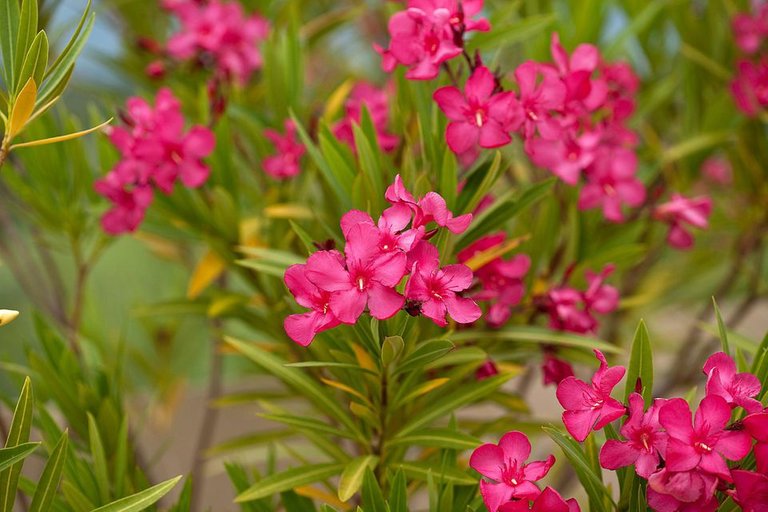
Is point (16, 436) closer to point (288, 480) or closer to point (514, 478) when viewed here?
point (288, 480)

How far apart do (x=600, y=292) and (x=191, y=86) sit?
73cm

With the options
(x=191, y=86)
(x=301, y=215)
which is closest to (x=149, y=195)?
(x=301, y=215)

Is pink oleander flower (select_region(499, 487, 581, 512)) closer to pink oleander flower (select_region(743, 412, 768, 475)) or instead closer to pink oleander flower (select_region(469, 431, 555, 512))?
pink oleander flower (select_region(469, 431, 555, 512))

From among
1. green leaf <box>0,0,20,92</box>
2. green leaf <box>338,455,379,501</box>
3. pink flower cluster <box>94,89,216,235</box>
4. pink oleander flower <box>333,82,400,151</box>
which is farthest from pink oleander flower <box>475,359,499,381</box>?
green leaf <box>0,0,20,92</box>

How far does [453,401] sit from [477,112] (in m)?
0.25

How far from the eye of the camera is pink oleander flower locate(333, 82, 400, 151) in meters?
0.87

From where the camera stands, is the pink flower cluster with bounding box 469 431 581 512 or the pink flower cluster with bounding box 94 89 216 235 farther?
the pink flower cluster with bounding box 94 89 216 235

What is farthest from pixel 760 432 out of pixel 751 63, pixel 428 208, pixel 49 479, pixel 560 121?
pixel 751 63

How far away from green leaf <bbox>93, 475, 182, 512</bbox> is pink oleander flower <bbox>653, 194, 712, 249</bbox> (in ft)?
2.07

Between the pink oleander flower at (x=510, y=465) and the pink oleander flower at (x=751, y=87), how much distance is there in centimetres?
69

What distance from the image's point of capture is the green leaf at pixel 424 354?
0.57 m

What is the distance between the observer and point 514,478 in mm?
535

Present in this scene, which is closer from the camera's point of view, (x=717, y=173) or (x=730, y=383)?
(x=730, y=383)

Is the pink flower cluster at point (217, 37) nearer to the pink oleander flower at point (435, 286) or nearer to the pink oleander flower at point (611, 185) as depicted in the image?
the pink oleander flower at point (611, 185)
